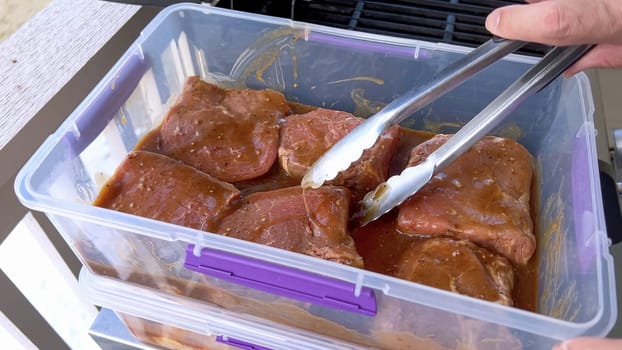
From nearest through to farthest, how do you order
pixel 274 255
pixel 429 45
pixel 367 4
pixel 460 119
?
pixel 274 255 < pixel 429 45 < pixel 460 119 < pixel 367 4

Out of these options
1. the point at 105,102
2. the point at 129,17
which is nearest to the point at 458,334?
the point at 105,102

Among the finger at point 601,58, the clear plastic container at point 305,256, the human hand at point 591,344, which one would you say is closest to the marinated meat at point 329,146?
the clear plastic container at point 305,256

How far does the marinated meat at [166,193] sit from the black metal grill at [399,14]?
47 centimetres

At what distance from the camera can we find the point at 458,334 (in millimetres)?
859

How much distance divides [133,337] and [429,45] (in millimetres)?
893

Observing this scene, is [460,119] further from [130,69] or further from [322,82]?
[130,69]

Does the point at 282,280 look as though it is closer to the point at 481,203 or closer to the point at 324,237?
the point at 324,237

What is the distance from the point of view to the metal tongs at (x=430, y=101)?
910mm

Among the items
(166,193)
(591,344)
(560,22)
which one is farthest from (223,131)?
(591,344)

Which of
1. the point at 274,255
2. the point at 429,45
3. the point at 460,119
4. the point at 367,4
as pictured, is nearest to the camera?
the point at 274,255

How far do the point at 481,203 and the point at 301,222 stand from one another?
37 centimetres

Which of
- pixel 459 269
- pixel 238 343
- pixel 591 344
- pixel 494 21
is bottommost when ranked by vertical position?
pixel 238 343

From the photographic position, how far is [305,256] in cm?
83

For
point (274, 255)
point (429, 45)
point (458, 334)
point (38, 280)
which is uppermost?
point (429, 45)
